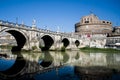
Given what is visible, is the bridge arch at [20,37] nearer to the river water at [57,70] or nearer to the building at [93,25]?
the river water at [57,70]

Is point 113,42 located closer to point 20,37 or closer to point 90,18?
point 90,18

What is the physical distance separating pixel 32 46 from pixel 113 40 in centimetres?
4745

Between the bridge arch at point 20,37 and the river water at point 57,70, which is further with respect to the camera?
the bridge arch at point 20,37

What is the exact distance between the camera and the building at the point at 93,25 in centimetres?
9444

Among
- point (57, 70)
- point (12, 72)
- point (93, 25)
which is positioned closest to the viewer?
point (12, 72)

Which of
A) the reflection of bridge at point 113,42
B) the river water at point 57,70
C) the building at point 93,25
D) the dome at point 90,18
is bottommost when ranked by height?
the river water at point 57,70

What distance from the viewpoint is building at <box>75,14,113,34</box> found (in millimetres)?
94438

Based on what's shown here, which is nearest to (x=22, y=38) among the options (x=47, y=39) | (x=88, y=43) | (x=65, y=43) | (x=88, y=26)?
(x=47, y=39)

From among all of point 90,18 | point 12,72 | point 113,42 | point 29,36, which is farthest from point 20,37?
point 90,18

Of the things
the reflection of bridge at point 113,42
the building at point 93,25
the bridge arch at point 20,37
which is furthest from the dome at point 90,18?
the bridge arch at point 20,37

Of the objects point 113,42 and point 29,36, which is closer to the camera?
point 29,36

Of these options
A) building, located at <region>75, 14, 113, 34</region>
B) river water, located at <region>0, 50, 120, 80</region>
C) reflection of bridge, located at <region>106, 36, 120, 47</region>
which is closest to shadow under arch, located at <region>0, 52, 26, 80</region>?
river water, located at <region>0, 50, 120, 80</region>

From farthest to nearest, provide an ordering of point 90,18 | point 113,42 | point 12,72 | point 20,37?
point 90,18, point 113,42, point 20,37, point 12,72

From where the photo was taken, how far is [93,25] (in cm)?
9581
